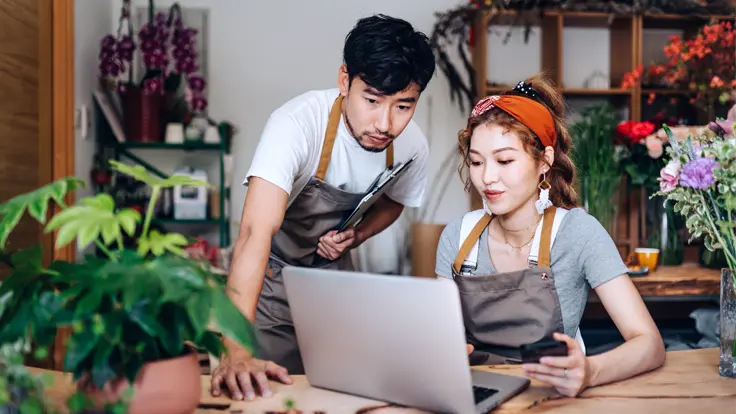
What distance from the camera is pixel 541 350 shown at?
112cm

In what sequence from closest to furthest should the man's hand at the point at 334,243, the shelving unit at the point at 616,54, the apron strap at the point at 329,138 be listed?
the apron strap at the point at 329,138, the man's hand at the point at 334,243, the shelving unit at the point at 616,54

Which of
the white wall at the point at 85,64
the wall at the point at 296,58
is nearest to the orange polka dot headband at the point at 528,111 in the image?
the white wall at the point at 85,64

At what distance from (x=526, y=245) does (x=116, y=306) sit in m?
1.11

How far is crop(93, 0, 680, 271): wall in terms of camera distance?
398 centimetres

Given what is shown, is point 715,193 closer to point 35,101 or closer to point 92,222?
point 92,222

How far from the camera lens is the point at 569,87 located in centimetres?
397

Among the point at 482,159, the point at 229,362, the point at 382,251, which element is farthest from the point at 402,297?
the point at 382,251

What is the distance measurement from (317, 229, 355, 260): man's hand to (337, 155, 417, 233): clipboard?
18 millimetres

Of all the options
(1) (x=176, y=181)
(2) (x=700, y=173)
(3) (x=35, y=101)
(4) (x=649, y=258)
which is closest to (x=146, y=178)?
(1) (x=176, y=181)

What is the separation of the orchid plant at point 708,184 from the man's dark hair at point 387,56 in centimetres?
65

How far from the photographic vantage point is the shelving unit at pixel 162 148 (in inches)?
141

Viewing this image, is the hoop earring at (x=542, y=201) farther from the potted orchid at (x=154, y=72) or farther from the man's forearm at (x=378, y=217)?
the potted orchid at (x=154, y=72)

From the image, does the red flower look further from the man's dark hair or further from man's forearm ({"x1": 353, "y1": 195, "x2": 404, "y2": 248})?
the man's dark hair

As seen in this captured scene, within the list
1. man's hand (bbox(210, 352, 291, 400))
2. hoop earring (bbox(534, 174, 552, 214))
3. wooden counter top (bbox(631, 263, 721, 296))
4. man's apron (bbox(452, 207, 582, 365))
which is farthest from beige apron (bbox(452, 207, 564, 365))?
wooden counter top (bbox(631, 263, 721, 296))
